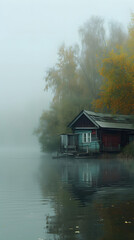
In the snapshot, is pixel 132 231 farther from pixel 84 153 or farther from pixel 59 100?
pixel 59 100

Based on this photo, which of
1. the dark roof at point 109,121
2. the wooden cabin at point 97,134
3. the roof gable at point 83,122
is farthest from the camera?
the roof gable at point 83,122

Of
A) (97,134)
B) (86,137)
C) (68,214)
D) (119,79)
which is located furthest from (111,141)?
(68,214)

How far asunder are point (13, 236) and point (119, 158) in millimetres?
34539

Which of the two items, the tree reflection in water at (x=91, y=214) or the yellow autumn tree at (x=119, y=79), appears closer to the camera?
the tree reflection in water at (x=91, y=214)

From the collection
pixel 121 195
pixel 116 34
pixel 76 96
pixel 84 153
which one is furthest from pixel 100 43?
pixel 121 195

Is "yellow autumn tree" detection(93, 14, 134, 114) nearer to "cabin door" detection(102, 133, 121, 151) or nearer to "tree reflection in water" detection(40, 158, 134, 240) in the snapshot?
"cabin door" detection(102, 133, 121, 151)

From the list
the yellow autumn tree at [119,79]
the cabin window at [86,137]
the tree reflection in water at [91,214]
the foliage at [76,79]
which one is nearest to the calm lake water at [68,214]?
the tree reflection in water at [91,214]

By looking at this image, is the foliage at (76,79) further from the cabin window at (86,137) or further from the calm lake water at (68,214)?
the calm lake water at (68,214)

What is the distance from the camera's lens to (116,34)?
191ft

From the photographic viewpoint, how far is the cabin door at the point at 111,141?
48.0m

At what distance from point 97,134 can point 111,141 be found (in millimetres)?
2302

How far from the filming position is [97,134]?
158 ft

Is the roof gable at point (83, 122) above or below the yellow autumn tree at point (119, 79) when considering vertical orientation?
below

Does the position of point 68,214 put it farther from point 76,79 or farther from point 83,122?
point 76,79
